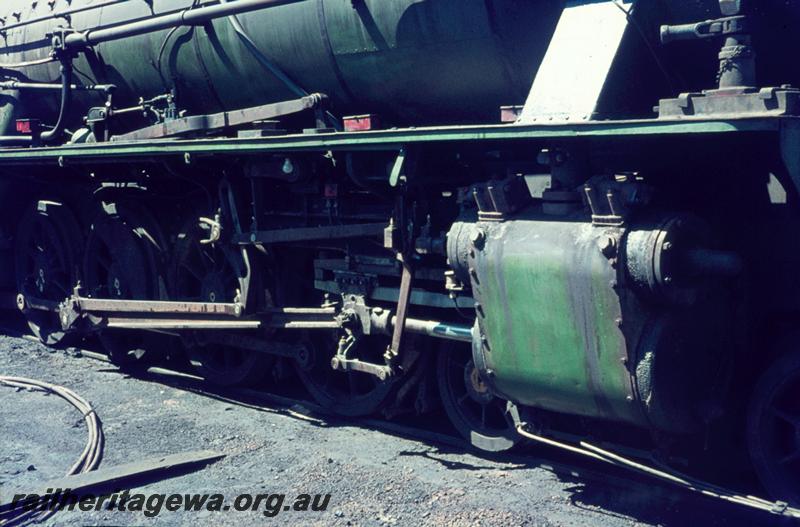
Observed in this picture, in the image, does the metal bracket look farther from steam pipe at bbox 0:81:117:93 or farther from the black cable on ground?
the black cable on ground

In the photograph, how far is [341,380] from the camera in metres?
6.73

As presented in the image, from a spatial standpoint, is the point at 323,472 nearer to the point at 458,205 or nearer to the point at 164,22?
the point at 458,205

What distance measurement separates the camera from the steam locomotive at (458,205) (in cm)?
423

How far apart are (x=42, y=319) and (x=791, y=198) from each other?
22.2 ft

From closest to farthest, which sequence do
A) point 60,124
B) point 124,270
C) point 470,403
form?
point 470,403 → point 124,270 → point 60,124

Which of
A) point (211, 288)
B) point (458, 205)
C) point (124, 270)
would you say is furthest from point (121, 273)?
point (458, 205)

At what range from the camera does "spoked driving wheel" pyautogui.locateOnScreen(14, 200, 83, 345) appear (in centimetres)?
856

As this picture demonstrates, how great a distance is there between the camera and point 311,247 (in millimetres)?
6285

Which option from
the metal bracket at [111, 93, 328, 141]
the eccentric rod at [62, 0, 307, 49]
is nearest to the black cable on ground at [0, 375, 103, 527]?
the metal bracket at [111, 93, 328, 141]

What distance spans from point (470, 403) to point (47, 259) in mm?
4600

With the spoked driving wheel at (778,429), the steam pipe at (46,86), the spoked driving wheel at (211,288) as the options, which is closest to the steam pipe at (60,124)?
the steam pipe at (46,86)

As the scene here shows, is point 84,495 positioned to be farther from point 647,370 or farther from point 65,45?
point 65,45

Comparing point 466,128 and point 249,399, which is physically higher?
point 466,128

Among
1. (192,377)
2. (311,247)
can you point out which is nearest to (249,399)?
(192,377)
